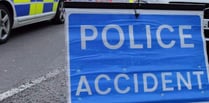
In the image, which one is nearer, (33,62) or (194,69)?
(194,69)

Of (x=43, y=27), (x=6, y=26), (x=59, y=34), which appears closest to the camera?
(x=6, y=26)

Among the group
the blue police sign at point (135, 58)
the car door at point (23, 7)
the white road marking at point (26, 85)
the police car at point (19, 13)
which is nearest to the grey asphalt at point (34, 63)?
the white road marking at point (26, 85)

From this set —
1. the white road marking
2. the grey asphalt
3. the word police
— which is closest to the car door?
the grey asphalt

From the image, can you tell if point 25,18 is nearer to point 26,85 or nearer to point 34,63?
point 34,63

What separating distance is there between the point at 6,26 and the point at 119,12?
4736 millimetres

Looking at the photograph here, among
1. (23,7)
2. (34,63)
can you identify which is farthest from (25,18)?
(34,63)

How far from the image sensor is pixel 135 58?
2.86 metres

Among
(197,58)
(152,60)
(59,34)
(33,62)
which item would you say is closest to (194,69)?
(197,58)

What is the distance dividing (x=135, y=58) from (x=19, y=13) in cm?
495

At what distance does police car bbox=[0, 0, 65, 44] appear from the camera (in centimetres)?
709

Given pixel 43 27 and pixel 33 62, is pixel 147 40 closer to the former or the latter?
pixel 33 62

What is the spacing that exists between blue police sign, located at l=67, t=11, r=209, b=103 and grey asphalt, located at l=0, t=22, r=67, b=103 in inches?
57.6

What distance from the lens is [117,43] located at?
9.23 feet

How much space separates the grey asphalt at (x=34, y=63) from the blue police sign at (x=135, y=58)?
146 cm
